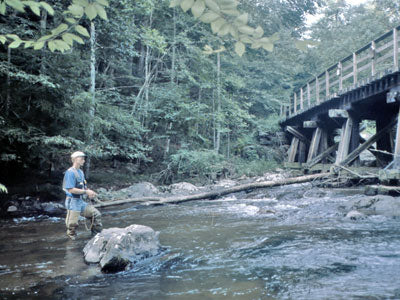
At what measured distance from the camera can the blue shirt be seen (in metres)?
5.23

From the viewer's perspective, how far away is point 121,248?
385 centimetres

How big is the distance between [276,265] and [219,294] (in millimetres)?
1036

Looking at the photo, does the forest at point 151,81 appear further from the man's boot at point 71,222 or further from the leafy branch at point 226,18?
the man's boot at point 71,222

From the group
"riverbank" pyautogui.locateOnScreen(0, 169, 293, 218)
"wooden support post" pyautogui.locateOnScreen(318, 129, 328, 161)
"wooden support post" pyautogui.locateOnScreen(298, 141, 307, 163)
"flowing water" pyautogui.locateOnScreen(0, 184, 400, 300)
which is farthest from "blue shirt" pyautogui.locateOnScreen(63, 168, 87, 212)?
"wooden support post" pyautogui.locateOnScreen(298, 141, 307, 163)

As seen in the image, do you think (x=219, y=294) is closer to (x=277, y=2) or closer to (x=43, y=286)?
(x=43, y=286)

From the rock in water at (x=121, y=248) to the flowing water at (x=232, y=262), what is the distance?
127 millimetres

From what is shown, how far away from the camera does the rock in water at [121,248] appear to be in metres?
3.61

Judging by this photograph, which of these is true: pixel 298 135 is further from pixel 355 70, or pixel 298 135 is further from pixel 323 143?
pixel 355 70

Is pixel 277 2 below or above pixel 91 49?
above

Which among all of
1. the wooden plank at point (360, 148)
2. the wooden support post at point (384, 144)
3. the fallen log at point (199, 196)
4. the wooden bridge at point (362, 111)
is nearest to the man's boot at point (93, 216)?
the fallen log at point (199, 196)

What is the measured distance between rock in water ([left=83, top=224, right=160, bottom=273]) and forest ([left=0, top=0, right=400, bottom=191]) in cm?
249

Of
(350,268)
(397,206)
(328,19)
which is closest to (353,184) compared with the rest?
(397,206)

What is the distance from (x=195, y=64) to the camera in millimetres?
18266

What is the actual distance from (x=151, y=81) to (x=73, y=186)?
586 inches
